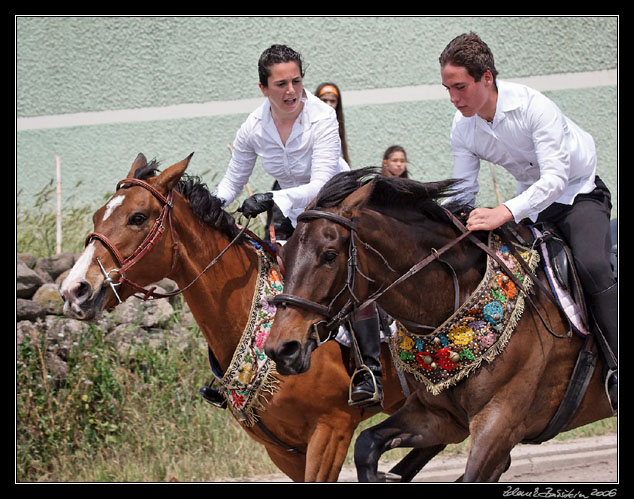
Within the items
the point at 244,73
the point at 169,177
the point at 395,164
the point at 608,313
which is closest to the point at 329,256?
the point at 169,177

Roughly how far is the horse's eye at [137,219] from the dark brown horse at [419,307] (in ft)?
3.81

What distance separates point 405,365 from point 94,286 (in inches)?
65.7

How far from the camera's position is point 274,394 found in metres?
4.66

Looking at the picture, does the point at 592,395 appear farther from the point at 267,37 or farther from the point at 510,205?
the point at 267,37

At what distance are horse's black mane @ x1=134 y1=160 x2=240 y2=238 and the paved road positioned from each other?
2.89 meters

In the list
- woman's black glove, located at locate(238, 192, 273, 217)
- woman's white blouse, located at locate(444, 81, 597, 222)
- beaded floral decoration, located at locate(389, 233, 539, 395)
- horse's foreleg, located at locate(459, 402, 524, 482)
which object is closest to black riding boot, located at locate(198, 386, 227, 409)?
woman's black glove, located at locate(238, 192, 273, 217)

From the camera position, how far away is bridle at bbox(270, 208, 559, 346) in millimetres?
3512

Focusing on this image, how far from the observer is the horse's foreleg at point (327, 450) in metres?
4.56

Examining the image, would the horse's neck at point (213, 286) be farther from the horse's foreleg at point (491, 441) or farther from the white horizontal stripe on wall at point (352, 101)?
the white horizontal stripe on wall at point (352, 101)

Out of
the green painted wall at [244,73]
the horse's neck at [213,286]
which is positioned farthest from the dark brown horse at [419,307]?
the green painted wall at [244,73]

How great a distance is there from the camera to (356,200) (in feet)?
12.5

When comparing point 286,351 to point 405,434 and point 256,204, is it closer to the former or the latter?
point 405,434

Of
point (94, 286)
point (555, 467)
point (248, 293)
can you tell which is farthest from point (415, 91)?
point (94, 286)

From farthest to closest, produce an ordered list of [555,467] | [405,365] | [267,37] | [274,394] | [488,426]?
[267,37], [555,467], [274,394], [405,365], [488,426]
